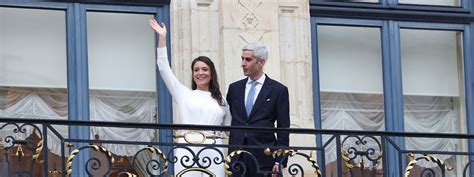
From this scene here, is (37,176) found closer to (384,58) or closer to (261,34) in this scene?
(261,34)

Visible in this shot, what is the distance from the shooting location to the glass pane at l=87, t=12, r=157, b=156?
19.1 m

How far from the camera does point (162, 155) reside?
17203 mm

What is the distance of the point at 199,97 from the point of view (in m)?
17.8

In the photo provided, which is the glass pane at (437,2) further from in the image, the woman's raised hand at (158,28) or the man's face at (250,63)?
the woman's raised hand at (158,28)

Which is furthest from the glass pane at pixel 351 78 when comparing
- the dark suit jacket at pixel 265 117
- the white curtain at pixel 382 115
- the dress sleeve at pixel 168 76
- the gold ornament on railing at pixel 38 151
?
the gold ornament on railing at pixel 38 151

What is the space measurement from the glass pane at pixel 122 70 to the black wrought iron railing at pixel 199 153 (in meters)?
0.20

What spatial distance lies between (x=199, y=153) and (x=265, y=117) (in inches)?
28.0

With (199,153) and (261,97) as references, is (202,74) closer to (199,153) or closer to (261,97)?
(261,97)

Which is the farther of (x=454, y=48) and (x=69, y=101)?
(x=454, y=48)

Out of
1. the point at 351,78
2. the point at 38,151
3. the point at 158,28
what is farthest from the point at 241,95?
the point at 351,78

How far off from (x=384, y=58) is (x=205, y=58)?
2.81m

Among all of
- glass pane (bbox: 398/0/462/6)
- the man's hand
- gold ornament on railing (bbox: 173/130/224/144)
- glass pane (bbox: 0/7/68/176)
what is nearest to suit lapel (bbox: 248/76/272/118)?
gold ornament on railing (bbox: 173/130/224/144)

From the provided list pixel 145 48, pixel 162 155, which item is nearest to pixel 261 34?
pixel 145 48

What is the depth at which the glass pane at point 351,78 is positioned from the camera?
1983 centimetres
